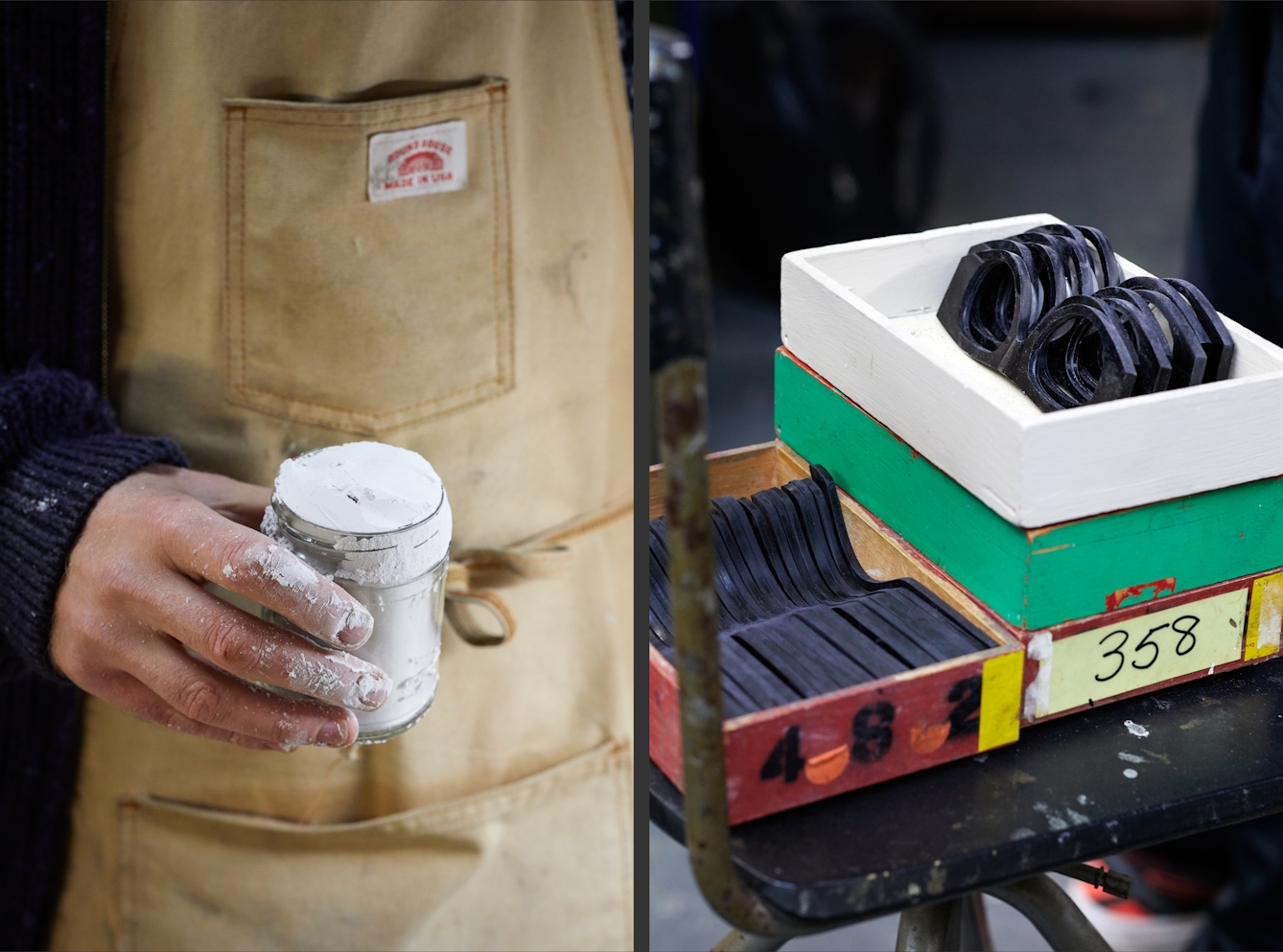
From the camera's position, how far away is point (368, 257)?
1.29 meters

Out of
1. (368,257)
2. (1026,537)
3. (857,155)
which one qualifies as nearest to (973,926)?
(1026,537)

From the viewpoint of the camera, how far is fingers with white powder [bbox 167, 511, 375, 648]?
0.97 meters

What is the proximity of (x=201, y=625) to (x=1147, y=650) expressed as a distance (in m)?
0.69

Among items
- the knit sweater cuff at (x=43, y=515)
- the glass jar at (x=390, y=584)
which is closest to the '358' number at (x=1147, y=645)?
the glass jar at (x=390, y=584)

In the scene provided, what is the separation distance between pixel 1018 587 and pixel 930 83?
345 cm

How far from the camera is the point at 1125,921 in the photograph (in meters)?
2.19

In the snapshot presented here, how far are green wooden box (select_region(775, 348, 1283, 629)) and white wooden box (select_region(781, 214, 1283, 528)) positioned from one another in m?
0.01

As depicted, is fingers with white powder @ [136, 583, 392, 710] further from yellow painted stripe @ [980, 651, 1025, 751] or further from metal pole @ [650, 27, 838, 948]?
yellow painted stripe @ [980, 651, 1025, 751]

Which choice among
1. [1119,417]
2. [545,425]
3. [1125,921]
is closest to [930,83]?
[1125,921]

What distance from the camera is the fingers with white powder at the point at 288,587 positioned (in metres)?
0.97

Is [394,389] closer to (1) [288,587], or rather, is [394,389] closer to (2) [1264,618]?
(1) [288,587]

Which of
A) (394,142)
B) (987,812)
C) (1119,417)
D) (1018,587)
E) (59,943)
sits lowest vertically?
(59,943)

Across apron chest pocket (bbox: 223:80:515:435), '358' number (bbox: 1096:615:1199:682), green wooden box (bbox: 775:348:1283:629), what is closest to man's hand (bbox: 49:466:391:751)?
apron chest pocket (bbox: 223:80:515:435)

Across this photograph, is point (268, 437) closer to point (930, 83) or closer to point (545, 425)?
point (545, 425)
